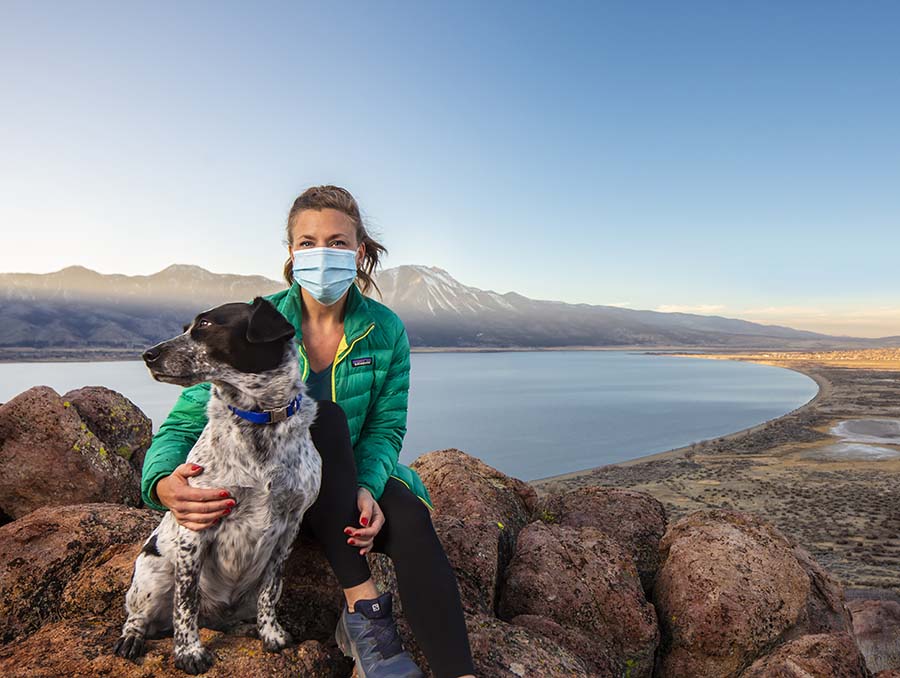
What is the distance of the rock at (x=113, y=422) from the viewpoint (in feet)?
19.5

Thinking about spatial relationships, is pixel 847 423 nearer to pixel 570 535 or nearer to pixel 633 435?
pixel 633 435

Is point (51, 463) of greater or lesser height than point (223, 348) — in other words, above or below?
below

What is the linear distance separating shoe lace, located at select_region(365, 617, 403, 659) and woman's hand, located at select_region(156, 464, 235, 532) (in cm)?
88

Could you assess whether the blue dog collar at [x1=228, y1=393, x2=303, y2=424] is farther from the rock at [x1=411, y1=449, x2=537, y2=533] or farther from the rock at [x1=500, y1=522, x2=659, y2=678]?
the rock at [x1=411, y1=449, x2=537, y2=533]

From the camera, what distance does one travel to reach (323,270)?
309cm

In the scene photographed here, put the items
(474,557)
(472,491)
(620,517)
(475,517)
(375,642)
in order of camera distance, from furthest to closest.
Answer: (620,517) → (472,491) → (475,517) → (474,557) → (375,642)

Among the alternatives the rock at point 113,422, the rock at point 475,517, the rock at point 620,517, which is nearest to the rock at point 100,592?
the rock at point 475,517

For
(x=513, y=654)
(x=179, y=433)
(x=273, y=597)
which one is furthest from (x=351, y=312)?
(x=513, y=654)

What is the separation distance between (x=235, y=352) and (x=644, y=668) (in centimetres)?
378

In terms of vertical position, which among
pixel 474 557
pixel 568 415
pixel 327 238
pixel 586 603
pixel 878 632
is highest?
pixel 327 238

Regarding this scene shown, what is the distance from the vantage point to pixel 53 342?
17225cm

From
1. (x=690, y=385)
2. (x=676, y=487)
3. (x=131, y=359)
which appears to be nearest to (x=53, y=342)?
(x=131, y=359)

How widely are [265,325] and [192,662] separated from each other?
149 cm

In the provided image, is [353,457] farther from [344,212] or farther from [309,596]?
[344,212]
